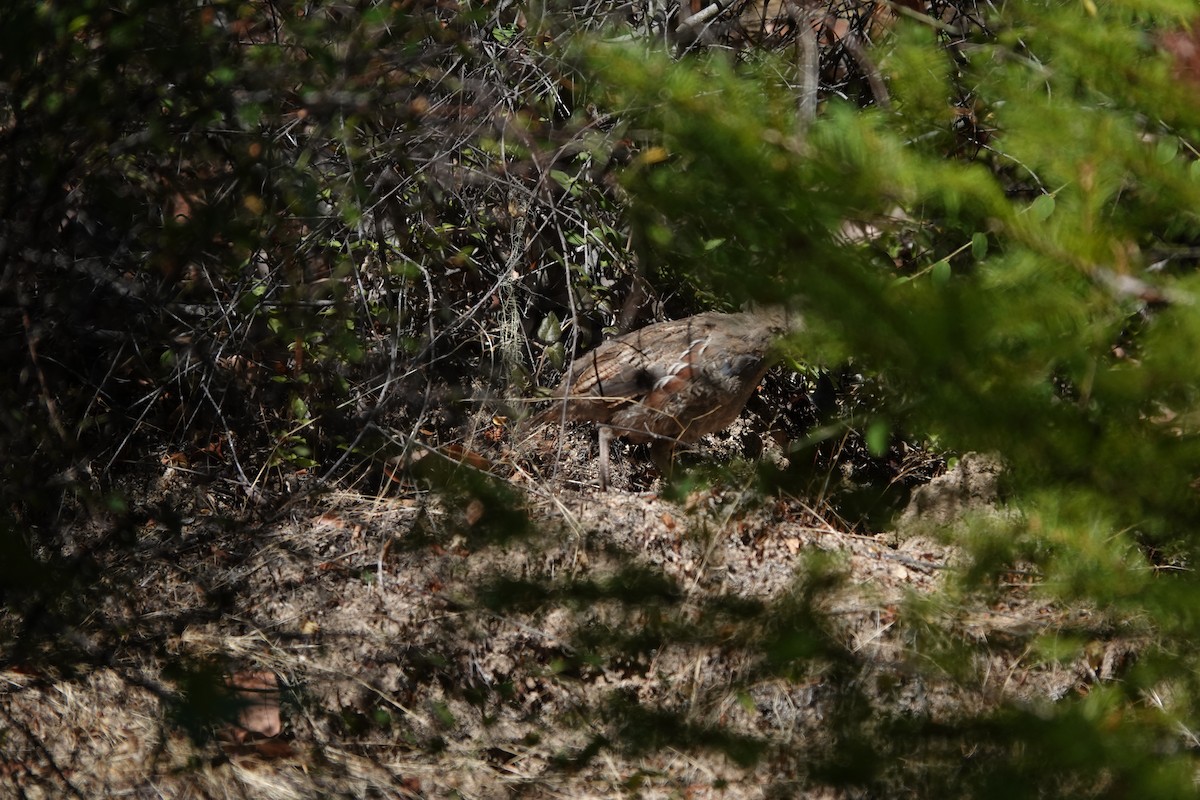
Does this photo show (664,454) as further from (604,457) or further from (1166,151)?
(1166,151)

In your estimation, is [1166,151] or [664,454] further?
[664,454]

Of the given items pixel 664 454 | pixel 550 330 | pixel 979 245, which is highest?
pixel 979 245

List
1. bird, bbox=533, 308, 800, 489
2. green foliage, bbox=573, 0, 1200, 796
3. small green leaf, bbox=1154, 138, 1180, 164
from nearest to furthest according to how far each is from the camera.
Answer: green foliage, bbox=573, 0, 1200, 796 → small green leaf, bbox=1154, 138, 1180, 164 → bird, bbox=533, 308, 800, 489

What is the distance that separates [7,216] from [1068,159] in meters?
3.50

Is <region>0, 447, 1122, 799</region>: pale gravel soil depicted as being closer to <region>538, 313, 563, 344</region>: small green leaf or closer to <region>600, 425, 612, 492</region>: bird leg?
<region>600, 425, 612, 492</region>: bird leg

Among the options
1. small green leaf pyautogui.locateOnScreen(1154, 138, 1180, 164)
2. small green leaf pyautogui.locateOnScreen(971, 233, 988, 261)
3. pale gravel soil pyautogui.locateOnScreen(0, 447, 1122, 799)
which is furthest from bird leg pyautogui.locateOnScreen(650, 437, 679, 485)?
small green leaf pyautogui.locateOnScreen(1154, 138, 1180, 164)

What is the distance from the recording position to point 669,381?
515cm

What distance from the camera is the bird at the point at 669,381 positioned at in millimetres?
5125

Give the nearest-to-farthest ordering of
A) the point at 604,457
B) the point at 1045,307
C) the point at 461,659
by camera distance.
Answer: the point at 1045,307
the point at 461,659
the point at 604,457

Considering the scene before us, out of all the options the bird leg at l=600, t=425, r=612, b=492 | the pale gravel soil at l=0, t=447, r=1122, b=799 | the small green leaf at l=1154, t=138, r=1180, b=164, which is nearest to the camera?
the small green leaf at l=1154, t=138, r=1180, b=164

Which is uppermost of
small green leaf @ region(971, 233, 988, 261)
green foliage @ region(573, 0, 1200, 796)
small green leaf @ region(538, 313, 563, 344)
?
green foliage @ region(573, 0, 1200, 796)

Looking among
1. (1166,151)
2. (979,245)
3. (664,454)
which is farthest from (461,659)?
(1166,151)

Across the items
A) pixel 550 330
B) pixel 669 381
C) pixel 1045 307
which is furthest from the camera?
pixel 550 330

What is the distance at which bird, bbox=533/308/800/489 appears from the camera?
512 centimetres
